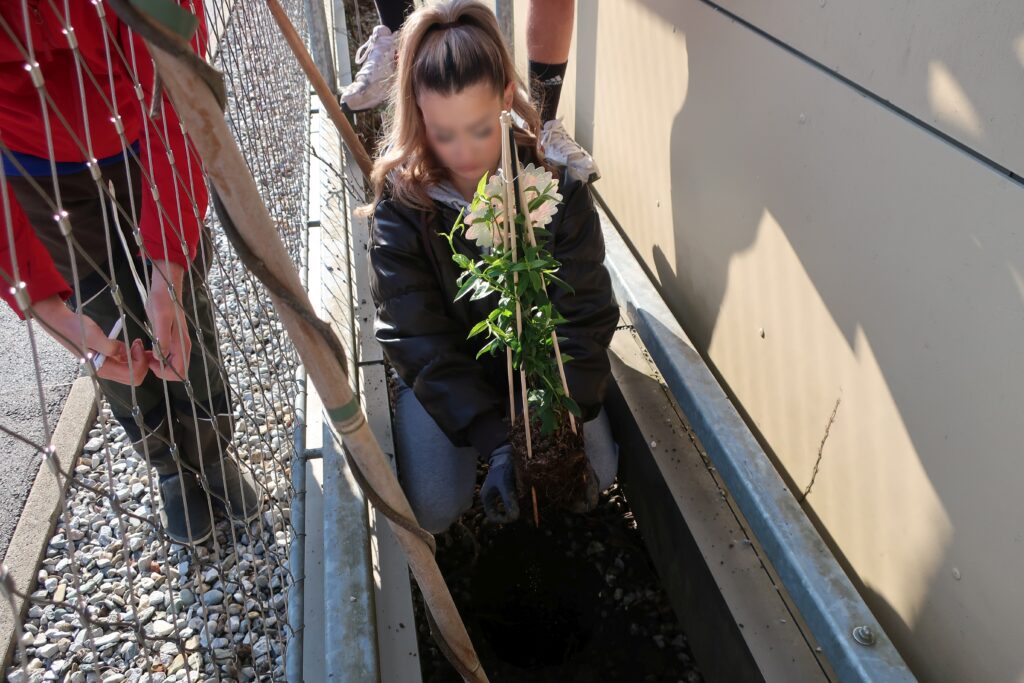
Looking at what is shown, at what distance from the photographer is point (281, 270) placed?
850mm

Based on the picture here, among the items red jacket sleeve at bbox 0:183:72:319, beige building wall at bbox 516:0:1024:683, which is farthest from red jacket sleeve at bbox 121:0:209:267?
beige building wall at bbox 516:0:1024:683

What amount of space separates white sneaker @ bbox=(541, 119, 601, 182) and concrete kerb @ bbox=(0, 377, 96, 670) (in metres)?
1.31

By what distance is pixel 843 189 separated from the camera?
1481 mm

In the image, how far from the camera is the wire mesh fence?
1.29 metres

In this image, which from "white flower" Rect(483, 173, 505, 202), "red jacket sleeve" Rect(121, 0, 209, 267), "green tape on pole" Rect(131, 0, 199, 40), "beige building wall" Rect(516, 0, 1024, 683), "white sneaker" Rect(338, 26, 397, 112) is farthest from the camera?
"white sneaker" Rect(338, 26, 397, 112)

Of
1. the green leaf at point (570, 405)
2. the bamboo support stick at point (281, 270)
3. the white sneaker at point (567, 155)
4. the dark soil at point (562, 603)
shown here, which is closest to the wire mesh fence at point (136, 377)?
the bamboo support stick at point (281, 270)

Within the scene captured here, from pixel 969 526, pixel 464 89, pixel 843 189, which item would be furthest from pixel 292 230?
pixel 969 526

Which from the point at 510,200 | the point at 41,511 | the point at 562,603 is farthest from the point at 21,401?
the point at 510,200

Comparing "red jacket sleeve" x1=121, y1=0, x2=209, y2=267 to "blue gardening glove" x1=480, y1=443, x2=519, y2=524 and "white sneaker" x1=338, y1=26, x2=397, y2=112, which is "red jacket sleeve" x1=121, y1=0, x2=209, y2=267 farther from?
"white sneaker" x1=338, y1=26, x2=397, y2=112

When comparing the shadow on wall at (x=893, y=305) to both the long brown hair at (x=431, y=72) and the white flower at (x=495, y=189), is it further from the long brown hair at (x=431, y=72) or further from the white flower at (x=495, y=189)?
the white flower at (x=495, y=189)

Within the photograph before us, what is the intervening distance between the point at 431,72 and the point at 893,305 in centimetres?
108

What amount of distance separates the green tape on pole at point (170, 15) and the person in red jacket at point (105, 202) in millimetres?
387

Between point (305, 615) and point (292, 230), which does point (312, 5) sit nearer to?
point (292, 230)

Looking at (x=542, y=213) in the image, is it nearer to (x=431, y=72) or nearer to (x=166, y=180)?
(x=431, y=72)
